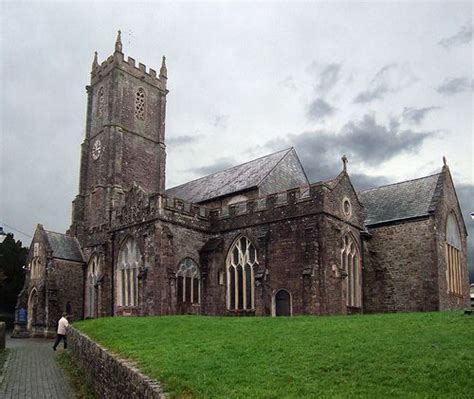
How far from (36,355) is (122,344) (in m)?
11.1

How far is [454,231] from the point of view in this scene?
33.9 meters

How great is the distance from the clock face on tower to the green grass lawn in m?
33.8

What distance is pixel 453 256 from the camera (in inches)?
1299

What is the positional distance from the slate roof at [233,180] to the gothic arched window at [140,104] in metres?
11.4

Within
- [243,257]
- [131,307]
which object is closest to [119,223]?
[131,307]

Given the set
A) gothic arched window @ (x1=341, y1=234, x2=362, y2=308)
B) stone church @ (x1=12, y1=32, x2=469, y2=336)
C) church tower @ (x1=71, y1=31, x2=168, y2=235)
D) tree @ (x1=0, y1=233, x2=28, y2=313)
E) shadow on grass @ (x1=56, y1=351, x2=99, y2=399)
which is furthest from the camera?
tree @ (x1=0, y1=233, x2=28, y2=313)

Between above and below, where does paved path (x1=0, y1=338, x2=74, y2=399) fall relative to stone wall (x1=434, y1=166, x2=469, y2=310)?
below

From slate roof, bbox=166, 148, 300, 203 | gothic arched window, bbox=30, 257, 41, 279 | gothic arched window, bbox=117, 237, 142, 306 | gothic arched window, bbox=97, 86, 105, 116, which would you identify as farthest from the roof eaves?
gothic arched window, bbox=97, 86, 105, 116

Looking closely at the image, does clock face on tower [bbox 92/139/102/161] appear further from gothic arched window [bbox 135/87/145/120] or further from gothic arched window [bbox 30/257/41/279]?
gothic arched window [bbox 30/257/41/279]

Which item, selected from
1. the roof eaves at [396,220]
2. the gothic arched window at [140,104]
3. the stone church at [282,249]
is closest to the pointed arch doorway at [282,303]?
the stone church at [282,249]

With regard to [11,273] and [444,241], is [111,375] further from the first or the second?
[11,273]

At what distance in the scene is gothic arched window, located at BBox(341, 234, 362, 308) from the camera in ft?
95.0

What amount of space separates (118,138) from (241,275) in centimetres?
2277

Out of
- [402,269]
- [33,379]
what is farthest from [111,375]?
[402,269]
